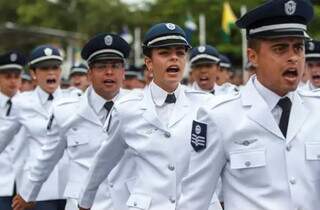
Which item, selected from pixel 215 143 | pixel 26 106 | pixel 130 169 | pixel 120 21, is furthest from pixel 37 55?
pixel 120 21

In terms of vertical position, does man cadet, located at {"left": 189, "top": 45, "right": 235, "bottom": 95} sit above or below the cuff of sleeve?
above

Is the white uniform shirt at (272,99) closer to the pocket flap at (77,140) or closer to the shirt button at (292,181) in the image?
the shirt button at (292,181)

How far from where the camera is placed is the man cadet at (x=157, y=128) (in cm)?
648

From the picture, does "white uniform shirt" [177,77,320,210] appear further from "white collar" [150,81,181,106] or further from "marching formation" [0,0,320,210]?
"white collar" [150,81,181,106]

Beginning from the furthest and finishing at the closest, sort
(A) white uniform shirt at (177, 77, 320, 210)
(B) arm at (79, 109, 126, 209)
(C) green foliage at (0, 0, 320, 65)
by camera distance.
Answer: (C) green foliage at (0, 0, 320, 65)
(B) arm at (79, 109, 126, 209)
(A) white uniform shirt at (177, 77, 320, 210)

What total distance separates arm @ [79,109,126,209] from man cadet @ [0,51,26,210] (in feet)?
12.2

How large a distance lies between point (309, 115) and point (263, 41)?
0.49 meters

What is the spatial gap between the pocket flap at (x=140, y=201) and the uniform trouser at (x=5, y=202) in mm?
5121

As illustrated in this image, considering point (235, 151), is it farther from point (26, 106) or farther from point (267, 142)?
point (26, 106)

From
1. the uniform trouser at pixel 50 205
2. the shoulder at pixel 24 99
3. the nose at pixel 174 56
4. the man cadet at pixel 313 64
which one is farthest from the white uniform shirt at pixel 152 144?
the shoulder at pixel 24 99

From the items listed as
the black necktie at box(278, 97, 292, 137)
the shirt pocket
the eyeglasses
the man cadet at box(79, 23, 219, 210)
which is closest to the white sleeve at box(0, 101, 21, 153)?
the shirt pocket

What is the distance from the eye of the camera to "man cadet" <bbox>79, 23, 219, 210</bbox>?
648 centimetres

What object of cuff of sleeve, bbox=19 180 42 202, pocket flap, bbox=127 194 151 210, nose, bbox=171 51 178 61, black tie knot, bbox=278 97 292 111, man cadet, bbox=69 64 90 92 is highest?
nose, bbox=171 51 178 61

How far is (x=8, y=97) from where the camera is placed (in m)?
11.9
